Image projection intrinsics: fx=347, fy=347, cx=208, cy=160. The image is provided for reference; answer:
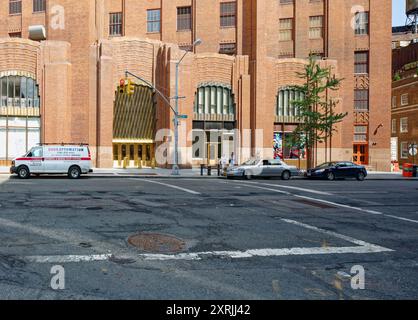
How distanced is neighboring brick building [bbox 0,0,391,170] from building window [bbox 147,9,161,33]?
0.36 feet

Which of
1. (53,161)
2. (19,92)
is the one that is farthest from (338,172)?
(19,92)

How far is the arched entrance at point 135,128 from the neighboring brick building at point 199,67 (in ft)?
0.49

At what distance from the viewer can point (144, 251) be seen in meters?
6.09

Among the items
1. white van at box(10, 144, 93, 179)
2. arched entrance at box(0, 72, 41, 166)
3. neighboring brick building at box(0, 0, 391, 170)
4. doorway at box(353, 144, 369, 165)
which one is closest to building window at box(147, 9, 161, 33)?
neighboring brick building at box(0, 0, 391, 170)

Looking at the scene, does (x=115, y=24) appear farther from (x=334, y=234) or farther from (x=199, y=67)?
(x=334, y=234)

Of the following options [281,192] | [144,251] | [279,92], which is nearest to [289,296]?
[144,251]

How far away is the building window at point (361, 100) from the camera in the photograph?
124ft

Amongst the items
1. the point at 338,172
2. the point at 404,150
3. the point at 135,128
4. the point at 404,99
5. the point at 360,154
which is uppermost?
the point at 404,99

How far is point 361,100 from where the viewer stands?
37.8m

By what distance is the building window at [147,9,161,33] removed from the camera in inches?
1492


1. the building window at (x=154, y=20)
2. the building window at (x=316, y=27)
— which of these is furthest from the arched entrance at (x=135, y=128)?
the building window at (x=316, y=27)

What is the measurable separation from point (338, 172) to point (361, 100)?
16.1 metres

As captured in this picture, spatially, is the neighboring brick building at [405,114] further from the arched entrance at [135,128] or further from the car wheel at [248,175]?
the arched entrance at [135,128]

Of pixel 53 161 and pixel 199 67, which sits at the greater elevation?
pixel 199 67
